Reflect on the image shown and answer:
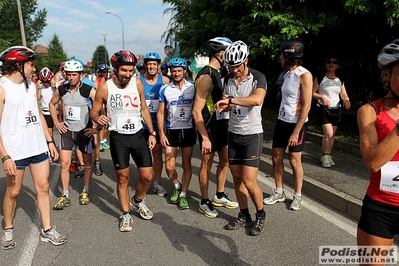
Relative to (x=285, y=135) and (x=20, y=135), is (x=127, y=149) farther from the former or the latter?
(x=285, y=135)

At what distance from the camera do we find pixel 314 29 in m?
6.46

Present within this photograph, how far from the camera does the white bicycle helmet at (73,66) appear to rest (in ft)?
15.5

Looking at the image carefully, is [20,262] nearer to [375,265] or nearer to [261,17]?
[375,265]

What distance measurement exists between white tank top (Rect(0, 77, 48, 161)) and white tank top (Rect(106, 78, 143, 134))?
83cm

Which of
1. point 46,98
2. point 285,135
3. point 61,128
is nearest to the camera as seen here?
point 285,135

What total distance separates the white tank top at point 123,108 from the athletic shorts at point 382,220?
9.21ft

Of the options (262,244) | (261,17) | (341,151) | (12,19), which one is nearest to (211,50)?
(262,244)

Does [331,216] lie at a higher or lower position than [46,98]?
lower

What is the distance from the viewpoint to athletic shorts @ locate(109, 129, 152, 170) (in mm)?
3992

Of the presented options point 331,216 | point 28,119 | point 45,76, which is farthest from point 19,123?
point 45,76

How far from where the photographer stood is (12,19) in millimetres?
27078

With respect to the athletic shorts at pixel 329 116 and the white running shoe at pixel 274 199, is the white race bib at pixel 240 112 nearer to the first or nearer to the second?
the white running shoe at pixel 274 199

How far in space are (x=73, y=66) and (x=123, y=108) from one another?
1.32 m

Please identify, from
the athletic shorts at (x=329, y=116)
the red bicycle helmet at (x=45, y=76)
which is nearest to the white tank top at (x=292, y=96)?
the athletic shorts at (x=329, y=116)
